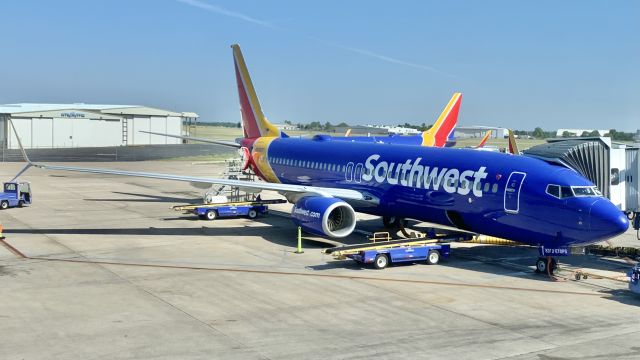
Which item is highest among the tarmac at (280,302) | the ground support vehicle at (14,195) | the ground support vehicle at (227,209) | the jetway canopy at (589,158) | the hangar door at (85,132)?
the hangar door at (85,132)

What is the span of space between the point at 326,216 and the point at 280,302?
7.71 meters

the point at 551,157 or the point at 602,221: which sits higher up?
the point at 551,157

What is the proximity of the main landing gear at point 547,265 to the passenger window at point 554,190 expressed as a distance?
2.02 m

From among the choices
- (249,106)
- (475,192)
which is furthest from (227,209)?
(475,192)

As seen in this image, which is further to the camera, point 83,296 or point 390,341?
point 83,296

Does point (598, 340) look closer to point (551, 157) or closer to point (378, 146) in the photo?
point (551, 157)

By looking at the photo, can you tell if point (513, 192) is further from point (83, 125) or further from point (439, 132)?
point (83, 125)

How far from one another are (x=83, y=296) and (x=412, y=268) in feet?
33.6

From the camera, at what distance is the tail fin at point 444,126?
45562 millimetres

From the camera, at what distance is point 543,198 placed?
20391 millimetres

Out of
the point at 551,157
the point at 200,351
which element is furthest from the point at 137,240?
the point at 551,157

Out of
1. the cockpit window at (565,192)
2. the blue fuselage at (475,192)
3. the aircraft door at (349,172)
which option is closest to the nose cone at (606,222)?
the blue fuselage at (475,192)

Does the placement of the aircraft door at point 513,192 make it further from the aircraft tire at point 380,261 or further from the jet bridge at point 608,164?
the aircraft tire at point 380,261

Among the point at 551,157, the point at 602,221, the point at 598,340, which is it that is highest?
the point at 551,157
